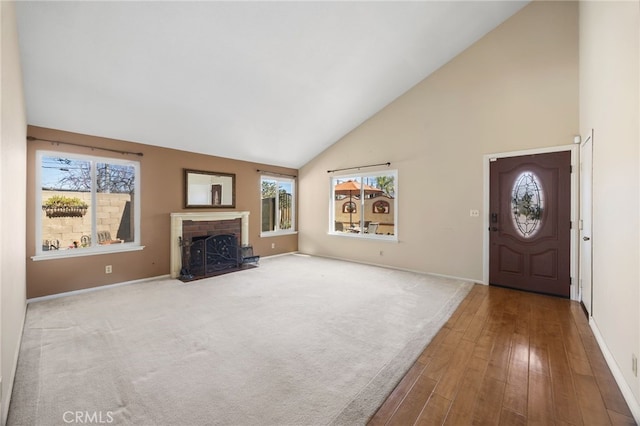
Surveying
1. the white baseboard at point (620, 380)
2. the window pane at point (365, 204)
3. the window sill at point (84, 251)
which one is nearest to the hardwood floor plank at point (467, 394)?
the white baseboard at point (620, 380)

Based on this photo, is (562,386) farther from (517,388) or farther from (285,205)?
(285,205)

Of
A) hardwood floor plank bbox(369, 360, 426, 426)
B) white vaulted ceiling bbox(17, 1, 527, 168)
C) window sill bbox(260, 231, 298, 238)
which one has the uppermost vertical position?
white vaulted ceiling bbox(17, 1, 527, 168)

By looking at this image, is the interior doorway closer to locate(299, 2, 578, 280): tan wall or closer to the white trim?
locate(299, 2, 578, 280): tan wall

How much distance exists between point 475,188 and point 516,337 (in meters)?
2.46

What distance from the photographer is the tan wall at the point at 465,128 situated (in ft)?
12.1

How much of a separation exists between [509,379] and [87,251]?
203 inches

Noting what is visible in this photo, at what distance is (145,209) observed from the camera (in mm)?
4453

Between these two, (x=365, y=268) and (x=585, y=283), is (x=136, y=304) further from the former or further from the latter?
(x=585, y=283)

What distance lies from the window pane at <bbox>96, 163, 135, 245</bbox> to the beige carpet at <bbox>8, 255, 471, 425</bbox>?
835mm

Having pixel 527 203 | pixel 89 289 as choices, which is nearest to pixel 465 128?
pixel 527 203

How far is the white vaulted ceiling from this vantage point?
105 inches

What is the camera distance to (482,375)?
196 cm

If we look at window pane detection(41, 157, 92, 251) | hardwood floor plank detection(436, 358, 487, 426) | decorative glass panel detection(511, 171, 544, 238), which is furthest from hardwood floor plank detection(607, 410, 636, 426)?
window pane detection(41, 157, 92, 251)

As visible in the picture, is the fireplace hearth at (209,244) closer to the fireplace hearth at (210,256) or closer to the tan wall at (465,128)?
the fireplace hearth at (210,256)
